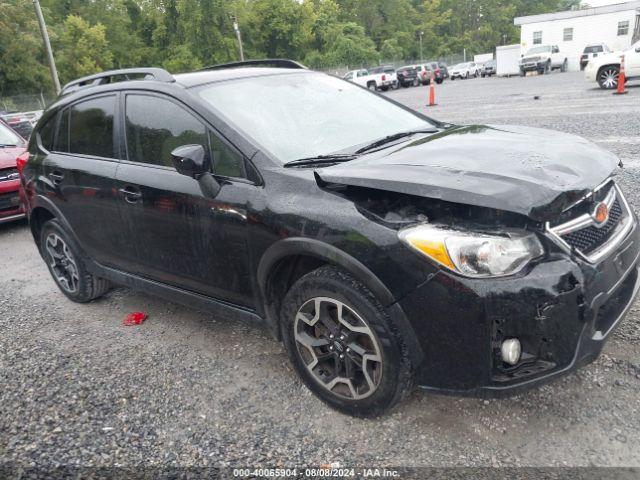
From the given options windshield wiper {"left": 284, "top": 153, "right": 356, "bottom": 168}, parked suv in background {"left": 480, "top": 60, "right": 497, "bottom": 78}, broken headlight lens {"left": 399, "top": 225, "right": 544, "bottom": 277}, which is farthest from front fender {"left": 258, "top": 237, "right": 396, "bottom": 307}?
parked suv in background {"left": 480, "top": 60, "right": 497, "bottom": 78}

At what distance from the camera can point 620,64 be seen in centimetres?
1585

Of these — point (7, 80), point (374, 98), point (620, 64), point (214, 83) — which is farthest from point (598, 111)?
point (7, 80)

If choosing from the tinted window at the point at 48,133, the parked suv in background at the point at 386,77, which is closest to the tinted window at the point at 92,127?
the tinted window at the point at 48,133

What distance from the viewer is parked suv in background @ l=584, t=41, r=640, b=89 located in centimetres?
1591

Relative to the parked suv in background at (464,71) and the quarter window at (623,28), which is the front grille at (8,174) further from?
the quarter window at (623,28)

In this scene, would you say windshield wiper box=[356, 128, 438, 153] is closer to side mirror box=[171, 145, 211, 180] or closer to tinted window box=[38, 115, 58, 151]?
side mirror box=[171, 145, 211, 180]

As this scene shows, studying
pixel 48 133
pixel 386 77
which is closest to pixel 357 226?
pixel 48 133

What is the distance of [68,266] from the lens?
456 centimetres

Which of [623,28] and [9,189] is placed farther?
[623,28]

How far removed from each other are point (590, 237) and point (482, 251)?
0.58 meters

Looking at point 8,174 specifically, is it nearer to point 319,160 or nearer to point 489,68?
point 319,160

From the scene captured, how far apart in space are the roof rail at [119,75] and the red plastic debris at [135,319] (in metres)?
1.79

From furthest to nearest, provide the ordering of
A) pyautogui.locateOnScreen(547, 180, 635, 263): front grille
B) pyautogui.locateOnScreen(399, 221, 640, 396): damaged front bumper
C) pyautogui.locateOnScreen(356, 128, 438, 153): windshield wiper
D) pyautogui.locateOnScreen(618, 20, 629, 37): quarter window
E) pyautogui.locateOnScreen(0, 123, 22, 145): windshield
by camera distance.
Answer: pyautogui.locateOnScreen(618, 20, 629, 37): quarter window, pyautogui.locateOnScreen(0, 123, 22, 145): windshield, pyautogui.locateOnScreen(356, 128, 438, 153): windshield wiper, pyautogui.locateOnScreen(547, 180, 635, 263): front grille, pyautogui.locateOnScreen(399, 221, 640, 396): damaged front bumper

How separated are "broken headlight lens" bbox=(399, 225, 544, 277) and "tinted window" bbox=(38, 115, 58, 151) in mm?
3515
